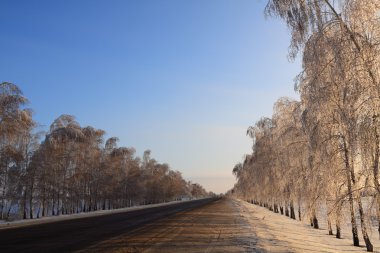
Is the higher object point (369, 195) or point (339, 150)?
point (339, 150)

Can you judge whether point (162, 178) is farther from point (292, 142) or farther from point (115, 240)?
point (115, 240)

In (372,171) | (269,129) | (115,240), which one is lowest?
(115,240)

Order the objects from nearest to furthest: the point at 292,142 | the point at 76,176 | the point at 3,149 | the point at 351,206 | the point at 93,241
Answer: the point at 93,241, the point at 351,206, the point at 292,142, the point at 3,149, the point at 76,176

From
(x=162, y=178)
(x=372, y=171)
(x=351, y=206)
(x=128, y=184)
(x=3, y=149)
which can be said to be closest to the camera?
(x=372, y=171)

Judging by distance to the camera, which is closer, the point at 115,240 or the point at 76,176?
the point at 115,240

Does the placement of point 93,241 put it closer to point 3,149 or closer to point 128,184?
point 3,149

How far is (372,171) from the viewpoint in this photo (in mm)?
10430

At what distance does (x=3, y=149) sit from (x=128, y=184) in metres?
52.0

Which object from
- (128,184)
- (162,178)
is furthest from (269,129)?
(162,178)

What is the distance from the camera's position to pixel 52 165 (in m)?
46.5

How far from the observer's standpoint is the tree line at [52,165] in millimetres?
34875

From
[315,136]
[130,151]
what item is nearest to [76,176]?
[130,151]

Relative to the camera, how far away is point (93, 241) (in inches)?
610

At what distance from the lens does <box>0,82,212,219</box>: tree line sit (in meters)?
34.9
